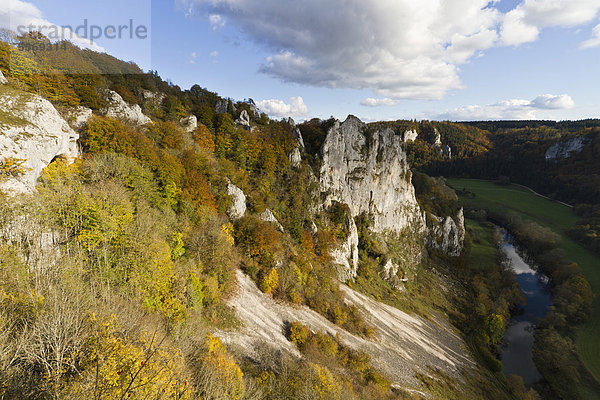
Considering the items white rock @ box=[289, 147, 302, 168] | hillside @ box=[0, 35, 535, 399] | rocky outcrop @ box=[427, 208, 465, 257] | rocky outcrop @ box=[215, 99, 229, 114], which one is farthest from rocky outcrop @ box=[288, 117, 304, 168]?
rocky outcrop @ box=[427, 208, 465, 257]

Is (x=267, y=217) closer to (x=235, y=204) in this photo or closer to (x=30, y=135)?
(x=235, y=204)

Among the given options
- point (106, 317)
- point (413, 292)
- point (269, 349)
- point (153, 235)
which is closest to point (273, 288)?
point (269, 349)

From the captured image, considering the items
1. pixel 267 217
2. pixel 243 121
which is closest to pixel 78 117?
pixel 267 217

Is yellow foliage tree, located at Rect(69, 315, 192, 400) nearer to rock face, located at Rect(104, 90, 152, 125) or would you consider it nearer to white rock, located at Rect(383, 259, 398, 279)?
rock face, located at Rect(104, 90, 152, 125)

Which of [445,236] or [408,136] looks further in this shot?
[408,136]

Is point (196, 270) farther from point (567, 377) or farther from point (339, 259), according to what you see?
point (567, 377)

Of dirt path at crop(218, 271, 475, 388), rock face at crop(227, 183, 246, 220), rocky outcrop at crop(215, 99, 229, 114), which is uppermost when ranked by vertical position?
rocky outcrop at crop(215, 99, 229, 114)
